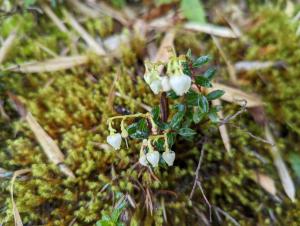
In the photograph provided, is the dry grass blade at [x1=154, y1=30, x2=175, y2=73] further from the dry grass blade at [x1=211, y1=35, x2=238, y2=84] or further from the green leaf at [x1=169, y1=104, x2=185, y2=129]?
the green leaf at [x1=169, y1=104, x2=185, y2=129]

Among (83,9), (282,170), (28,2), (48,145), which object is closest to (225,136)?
(282,170)

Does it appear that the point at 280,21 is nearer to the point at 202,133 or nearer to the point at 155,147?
the point at 202,133

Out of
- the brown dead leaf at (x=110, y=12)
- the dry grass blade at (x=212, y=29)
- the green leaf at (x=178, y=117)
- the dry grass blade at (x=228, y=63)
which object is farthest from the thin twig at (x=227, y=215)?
the brown dead leaf at (x=110, y=12)

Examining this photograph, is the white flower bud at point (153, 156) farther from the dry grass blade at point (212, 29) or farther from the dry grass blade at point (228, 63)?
the dry grass blade at point (212, 29)

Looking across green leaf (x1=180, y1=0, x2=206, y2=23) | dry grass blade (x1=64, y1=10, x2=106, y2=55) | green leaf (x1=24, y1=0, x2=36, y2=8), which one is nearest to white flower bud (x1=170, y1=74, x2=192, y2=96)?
dry grass blade (x1=64, y1=10, x2=106, y2=55)

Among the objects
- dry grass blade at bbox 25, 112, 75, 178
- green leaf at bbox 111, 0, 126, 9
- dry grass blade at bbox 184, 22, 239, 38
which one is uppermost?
green leaf at bbox 111, 0, 126, 9

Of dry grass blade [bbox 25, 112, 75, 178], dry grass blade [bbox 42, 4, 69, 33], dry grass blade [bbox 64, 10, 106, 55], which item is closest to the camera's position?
dry grass blade [bbox 25, 112, 75, 178]
